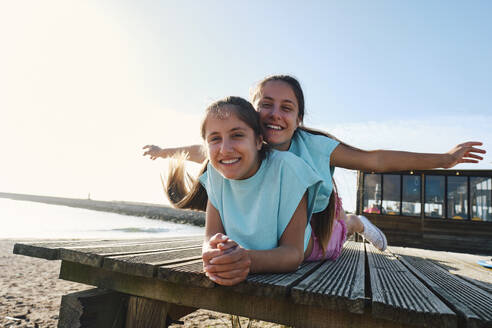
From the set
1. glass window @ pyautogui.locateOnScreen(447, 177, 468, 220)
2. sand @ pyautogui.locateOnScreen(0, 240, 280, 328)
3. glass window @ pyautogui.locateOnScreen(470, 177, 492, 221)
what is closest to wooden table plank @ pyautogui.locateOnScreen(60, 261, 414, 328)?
sand @ pyautogui.locateOnScreen(0, 240, 280, 328)

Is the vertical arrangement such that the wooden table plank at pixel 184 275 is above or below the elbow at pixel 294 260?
below

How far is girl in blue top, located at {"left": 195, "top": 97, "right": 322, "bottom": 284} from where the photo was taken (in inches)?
66.1

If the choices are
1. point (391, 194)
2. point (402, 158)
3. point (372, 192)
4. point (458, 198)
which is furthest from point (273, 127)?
point (458, 198)

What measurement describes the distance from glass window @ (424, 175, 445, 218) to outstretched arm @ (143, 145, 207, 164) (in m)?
9.81

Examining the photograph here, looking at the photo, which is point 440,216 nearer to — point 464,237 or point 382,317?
point 464,237

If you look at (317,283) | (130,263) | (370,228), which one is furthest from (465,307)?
(370,228)

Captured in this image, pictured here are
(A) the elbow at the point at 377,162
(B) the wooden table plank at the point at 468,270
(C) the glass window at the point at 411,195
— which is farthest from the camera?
(C) the glass window at the point at 411,195

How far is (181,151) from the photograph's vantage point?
2979 mm

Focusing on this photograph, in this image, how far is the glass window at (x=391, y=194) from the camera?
34.7 feet

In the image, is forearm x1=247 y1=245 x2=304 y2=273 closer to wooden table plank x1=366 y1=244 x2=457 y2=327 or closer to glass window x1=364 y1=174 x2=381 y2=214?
wooden table plank x1=366 y1=244 x2=457 y2=327

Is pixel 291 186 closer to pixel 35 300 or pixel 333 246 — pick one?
pixel 333 246

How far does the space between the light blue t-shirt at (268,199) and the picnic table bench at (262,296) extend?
26cm

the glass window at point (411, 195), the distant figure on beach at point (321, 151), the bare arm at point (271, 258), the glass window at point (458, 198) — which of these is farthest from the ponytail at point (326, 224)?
the glass window at point (458, 198)

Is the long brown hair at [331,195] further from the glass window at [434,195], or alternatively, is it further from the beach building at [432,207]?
the glass window at [434,195]
